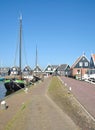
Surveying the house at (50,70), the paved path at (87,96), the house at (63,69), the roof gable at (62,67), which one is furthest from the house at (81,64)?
the paved path at (87,96)

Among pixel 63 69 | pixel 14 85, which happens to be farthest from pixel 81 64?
pixel 14 85

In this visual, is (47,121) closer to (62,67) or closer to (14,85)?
(14,85)

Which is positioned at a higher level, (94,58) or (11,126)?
(94,58)

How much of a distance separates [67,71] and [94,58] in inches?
2166

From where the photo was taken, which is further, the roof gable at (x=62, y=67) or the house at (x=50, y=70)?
the house at (x=50, y=70)

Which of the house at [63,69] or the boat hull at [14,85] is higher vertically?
the house at [63,69]

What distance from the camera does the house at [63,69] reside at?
121 m

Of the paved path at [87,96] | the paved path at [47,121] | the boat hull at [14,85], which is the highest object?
the boat hull at [14,85]

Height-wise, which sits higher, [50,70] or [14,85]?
[50,70]

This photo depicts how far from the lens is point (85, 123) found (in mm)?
11820

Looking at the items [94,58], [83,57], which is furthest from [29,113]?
[83,57]

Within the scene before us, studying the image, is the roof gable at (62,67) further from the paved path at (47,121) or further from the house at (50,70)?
the paved path at (47,121)

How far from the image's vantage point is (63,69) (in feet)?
404

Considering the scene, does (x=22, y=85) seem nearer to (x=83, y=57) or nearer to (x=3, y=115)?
(x=3, y=115)
